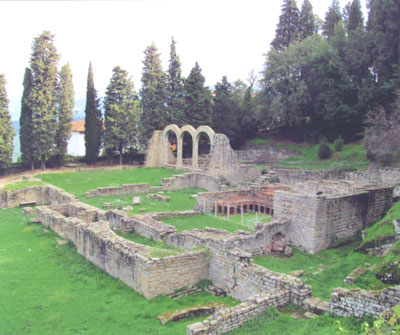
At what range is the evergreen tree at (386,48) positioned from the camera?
29.0 m

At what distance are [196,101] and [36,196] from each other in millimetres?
20810

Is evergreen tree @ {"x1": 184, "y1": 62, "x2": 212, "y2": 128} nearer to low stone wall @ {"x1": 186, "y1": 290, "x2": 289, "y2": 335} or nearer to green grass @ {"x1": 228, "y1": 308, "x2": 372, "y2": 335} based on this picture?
low stone wall @ {"x1": 186, "y1": 290, "x2": 289, "y2": 335}

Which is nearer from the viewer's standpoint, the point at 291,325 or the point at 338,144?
the point at 291,325

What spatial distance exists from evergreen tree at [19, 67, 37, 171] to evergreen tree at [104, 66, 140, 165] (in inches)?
282

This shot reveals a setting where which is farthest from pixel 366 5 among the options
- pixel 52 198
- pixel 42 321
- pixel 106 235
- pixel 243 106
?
pixel 42 321

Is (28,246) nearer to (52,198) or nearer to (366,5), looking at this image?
(52,198)

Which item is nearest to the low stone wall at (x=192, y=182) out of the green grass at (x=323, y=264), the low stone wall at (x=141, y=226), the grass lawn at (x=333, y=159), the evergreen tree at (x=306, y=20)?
the grass lawn at (x=333, y=159)

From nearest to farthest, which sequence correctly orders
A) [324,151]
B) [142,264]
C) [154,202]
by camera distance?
1. [142,264]
2. [154,202]
3. [324,151]

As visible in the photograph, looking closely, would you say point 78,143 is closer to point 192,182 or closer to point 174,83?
point 174,83

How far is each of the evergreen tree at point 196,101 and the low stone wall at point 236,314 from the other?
32.4m

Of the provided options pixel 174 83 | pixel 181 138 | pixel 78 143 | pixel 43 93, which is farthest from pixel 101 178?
pixel 78 143

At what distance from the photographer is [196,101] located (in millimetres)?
39688

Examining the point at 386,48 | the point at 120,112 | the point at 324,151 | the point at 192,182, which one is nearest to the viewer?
the point at 192,182

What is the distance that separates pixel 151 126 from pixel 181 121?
3.17 metres
